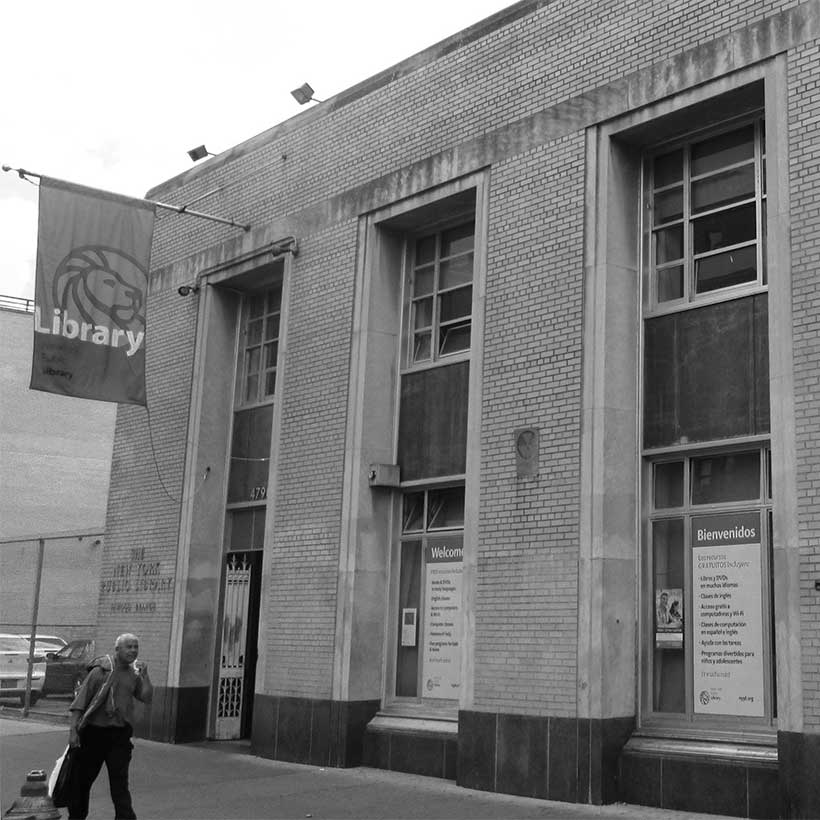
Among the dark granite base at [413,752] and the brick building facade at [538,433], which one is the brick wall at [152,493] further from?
the dark granite base at [413,752]

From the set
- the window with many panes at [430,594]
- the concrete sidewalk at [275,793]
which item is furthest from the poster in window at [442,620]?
the concrete sidewalk at [275,793]

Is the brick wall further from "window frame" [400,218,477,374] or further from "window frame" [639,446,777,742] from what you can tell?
"window frame" [639,446,777,742]

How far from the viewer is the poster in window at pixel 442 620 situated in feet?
43.9

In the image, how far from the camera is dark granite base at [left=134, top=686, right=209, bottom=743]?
54.3ft

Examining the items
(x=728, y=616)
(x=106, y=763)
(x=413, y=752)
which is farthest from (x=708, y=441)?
(x=106, y=763)

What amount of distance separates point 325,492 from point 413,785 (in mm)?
3966

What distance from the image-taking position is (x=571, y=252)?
481 inches

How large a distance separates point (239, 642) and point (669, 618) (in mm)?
7765

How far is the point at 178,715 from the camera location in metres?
16.6

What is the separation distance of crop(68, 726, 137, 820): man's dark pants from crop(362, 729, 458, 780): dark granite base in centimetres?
→ 427

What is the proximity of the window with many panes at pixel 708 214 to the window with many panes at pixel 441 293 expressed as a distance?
275 centimetres

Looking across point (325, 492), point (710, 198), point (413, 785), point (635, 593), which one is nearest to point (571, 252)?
point (710, 198)

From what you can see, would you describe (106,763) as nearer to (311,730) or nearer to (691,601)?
(311,730)

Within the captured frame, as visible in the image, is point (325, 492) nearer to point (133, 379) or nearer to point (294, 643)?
point (294, 643)
